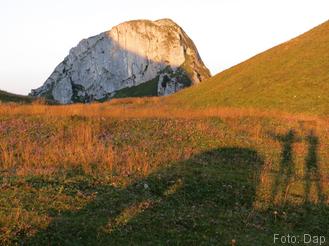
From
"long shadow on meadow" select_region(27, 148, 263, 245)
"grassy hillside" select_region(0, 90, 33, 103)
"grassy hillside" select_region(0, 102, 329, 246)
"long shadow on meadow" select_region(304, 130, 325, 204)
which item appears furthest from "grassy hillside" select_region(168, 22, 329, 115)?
"long shadow on meadow" select_region(27, 148, 263, 245)

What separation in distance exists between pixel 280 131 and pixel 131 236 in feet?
78.2

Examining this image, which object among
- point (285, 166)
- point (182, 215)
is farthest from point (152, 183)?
point (285, 166)

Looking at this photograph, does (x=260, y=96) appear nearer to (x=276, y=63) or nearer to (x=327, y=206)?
(x=276, y=63)

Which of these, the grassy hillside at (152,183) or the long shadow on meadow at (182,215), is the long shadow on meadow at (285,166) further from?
the long shadow on meadow at (182,215)

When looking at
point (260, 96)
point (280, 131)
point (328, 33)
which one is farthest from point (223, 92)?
point (280, 131)

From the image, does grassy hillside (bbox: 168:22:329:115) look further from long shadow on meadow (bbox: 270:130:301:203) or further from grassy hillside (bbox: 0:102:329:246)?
grassy hillside (bbox: 0:102:329:246)

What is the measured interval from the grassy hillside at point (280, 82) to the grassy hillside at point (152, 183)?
20.5m

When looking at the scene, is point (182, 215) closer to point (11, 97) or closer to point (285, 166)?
point (285, 166)

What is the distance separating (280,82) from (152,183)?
4516 cm

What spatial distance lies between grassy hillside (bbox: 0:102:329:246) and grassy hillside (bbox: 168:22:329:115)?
20.5m

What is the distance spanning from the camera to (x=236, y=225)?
14242 millimetres

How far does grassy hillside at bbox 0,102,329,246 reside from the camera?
12.8 m

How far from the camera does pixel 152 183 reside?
17.2m

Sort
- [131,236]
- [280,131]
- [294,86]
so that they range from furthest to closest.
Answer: [294,86] → [280,131] → [131,236]
